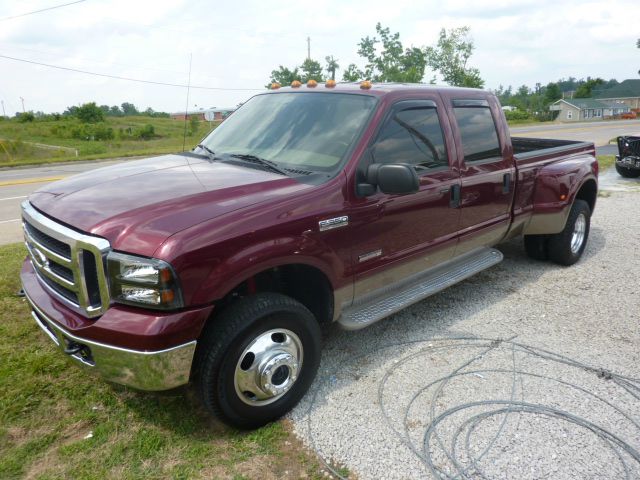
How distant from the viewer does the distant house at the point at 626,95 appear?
3442 inches

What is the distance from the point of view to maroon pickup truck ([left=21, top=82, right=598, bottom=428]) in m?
2.39

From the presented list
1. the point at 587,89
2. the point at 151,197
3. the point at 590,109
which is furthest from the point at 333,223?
the point at 587,89

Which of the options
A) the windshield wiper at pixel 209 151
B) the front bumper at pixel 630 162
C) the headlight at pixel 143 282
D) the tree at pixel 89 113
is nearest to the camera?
the headlight at pixel 143 282

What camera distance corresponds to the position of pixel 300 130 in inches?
138

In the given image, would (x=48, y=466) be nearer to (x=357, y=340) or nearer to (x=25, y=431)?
(x=25, y=431)

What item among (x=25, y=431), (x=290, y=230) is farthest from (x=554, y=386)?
(x=25, y=431)

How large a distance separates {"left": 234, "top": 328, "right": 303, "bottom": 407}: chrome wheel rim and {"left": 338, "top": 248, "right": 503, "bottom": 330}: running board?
52cm

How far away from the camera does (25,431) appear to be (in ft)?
9.14

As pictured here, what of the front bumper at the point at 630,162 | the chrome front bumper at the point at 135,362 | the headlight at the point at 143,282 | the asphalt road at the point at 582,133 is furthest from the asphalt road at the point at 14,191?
the asphalt road at the point at 582,133

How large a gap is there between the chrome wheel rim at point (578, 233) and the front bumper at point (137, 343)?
4.69 meters

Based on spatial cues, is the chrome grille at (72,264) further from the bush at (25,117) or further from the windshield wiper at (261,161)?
the bush at (25,117)

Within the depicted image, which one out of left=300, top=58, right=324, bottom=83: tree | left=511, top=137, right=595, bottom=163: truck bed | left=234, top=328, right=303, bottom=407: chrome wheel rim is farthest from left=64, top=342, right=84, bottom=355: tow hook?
left=300, top=58, right=324, bottom=83: tree

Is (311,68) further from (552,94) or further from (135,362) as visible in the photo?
(552,94)

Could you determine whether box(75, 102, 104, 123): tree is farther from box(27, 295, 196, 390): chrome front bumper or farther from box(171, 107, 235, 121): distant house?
box(27, 295, 196, 390): chrome front bumper
